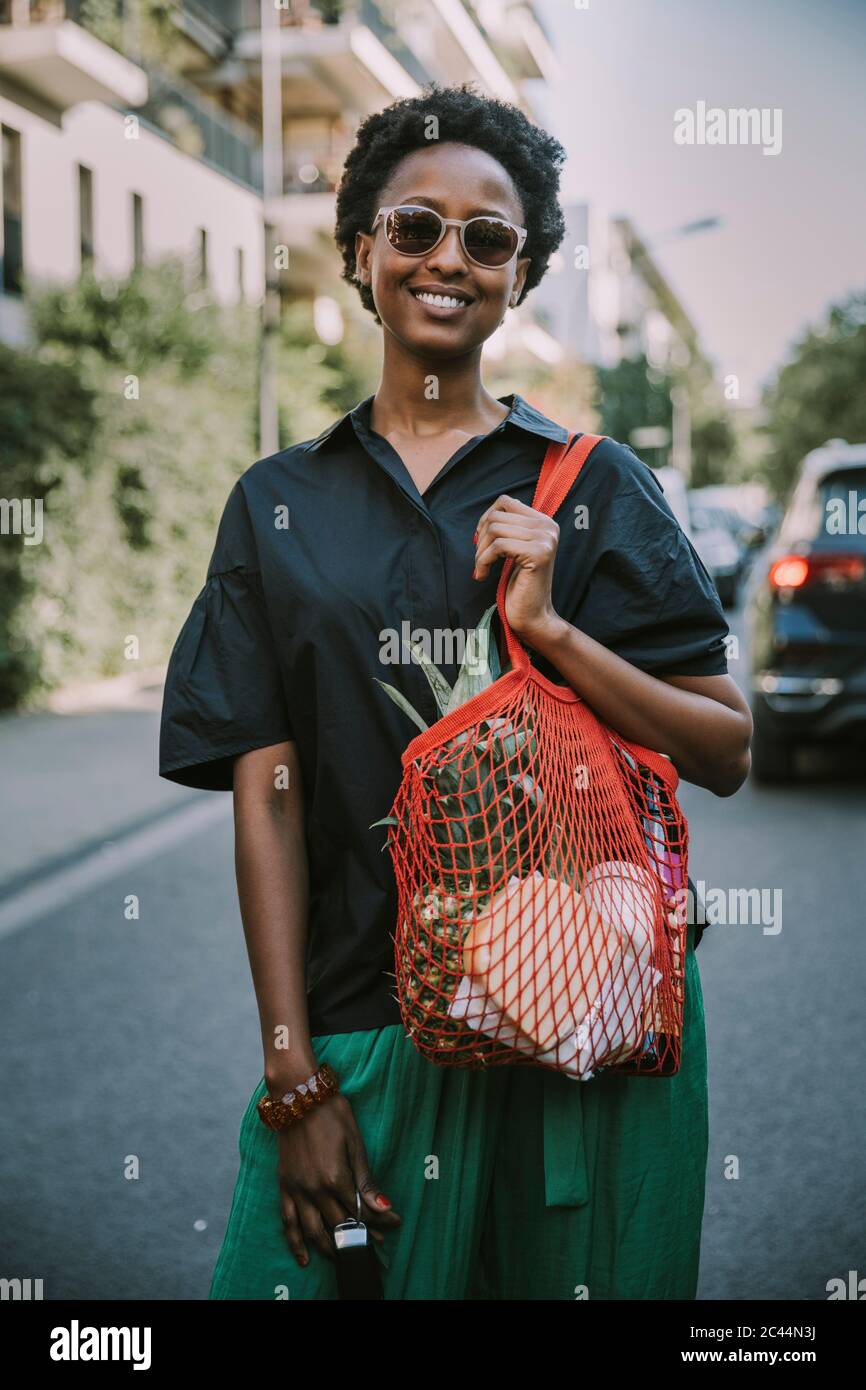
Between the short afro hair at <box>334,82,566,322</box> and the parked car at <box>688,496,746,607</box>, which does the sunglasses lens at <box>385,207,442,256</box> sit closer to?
the short afro hair at <box>334,82,566,322</box>

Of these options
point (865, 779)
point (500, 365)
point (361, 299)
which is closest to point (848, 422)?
point (500, 365)

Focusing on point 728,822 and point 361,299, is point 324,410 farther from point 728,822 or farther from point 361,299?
point 361,299

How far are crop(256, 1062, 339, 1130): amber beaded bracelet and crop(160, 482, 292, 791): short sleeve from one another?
0.40 meters

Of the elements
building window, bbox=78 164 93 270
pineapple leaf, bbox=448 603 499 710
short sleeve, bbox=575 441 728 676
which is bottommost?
pineapple leaf, bbox=448 603 499 710

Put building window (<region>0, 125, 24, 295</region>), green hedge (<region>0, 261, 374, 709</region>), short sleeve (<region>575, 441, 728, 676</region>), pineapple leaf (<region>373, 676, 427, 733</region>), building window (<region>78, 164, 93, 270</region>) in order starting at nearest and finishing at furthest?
1. pineapple leaf (<region>373, 676, 427, 733</region>)
2. short sleeve (<region>575, 441, 728, 676</region>)
3. green hedge (<region>0, 261, 374, 709</region>)
4. building window (<region>0, 125, 24, 295</region>)
5. building window (<region>78, 164, 93, 270</region>)

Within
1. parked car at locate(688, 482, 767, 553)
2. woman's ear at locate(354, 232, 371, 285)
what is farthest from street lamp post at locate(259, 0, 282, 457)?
woman's ear at locate(354, 232, 371, 285)

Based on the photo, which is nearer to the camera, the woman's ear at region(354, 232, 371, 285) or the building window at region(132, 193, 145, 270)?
the woman's ear at region(354, 232, 371, 285)

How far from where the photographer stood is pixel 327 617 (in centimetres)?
182

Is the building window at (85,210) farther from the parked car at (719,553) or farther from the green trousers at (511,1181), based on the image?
the green trousers at (511,1181)

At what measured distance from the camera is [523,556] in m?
1.68

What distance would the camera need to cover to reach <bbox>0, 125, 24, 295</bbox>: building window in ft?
53.0

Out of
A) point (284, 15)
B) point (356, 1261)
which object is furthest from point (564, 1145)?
point (284, 15)

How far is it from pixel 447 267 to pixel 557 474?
0.30 m

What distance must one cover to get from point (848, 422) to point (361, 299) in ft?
142
